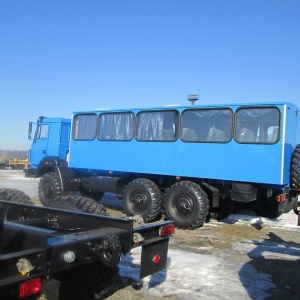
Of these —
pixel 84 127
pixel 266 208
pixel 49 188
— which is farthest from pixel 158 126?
pixel 49 188

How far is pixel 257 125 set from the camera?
28.7 ft

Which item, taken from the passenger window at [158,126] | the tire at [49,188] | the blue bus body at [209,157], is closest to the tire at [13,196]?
the blue bus body at [209,157]

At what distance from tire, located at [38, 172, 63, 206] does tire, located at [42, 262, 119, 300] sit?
8340 millimetres

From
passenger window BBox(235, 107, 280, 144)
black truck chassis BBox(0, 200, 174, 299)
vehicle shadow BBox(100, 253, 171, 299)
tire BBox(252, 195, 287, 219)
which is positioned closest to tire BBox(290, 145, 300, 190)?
passenger window BBox(235, 107, 280, 144)

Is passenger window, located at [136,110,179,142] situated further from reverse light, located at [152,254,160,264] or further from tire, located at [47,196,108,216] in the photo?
reverse light, located at [152,254,160,264]

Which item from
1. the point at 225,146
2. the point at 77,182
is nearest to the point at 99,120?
the point at 77,182

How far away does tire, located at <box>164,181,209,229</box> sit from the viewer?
9.24 m

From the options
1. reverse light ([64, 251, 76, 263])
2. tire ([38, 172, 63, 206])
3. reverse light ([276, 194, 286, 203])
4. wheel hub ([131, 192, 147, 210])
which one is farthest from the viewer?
tire ([38, 172, 63, 206])

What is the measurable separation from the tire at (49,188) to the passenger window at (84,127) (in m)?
1.55

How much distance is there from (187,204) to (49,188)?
5.07m

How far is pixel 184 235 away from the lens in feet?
28.2

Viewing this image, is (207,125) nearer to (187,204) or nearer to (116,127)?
(187,204)

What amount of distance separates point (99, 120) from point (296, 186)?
5.81 m

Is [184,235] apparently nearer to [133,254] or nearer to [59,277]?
[133,254]
